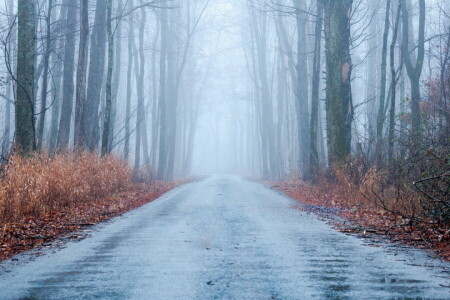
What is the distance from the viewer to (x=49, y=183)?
11203 mm

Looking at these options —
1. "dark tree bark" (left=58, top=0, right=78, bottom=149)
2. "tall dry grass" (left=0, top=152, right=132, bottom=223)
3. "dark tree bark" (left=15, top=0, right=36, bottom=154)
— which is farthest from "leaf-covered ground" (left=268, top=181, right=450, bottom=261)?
"dark tree bark" (left=58, top=0, right=78, bottom=149)

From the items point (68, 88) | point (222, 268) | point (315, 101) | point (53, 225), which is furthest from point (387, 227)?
point (68, 88)

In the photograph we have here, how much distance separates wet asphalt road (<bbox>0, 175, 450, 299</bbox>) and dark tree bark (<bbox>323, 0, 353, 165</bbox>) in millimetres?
9432

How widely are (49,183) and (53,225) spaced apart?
2.41 m

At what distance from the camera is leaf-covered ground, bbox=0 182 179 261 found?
7219 millimetres

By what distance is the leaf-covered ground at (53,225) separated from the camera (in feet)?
23.7

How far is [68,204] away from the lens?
11922 millimetres

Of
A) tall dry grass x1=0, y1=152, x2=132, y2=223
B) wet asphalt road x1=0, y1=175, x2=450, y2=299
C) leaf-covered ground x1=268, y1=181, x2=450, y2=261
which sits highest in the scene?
tall dry grass x1=0, y1=152, x2=132, y2=223

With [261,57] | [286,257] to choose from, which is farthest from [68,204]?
[261,57]

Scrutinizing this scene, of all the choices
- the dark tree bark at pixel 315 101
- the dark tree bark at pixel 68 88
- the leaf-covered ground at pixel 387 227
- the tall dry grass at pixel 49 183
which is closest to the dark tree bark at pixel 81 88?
the tall dry grass at pixel 49 183

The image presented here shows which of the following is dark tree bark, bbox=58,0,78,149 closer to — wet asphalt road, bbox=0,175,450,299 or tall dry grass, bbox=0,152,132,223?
tall dry grass, bbox=0,152,132,223

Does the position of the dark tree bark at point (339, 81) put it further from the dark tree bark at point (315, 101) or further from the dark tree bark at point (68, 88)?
the dark tree bark at point (68, 88)

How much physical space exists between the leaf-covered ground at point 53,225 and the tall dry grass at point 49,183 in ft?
1.05

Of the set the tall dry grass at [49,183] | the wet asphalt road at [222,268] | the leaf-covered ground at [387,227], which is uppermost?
the tall dry grass at [49,183]
